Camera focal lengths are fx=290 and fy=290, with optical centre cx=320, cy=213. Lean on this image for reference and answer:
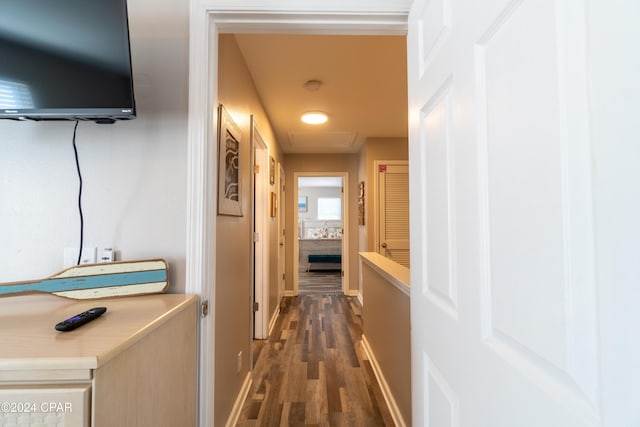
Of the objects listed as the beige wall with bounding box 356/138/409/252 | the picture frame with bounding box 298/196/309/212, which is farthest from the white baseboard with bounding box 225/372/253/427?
the picture frame with bounding box 298/196/309/212

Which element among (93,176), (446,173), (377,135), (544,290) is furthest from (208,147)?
(377,135)

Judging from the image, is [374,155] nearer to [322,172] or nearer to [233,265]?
[322,172]

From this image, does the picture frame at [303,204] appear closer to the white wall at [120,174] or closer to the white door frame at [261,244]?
the white door frame at [261,244]

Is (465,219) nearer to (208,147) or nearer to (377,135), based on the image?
(208,147)

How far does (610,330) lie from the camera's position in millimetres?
310

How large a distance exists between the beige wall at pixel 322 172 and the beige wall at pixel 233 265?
2.60m

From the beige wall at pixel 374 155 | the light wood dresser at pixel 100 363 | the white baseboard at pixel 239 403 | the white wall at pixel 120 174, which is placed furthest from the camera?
the beige wall at pixel 374 155

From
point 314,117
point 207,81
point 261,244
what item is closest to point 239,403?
point 261,244

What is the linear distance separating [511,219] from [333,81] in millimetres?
2388

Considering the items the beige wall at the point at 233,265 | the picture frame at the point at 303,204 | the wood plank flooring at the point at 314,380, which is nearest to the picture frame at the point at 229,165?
the beige wall at the point at 233,265

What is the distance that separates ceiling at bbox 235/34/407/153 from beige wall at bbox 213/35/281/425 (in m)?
0.21

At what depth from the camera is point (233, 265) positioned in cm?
175

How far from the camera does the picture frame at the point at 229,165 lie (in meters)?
1.43

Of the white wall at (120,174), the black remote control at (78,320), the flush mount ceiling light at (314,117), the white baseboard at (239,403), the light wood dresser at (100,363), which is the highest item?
the flush mount ceiling light at (314,117)
